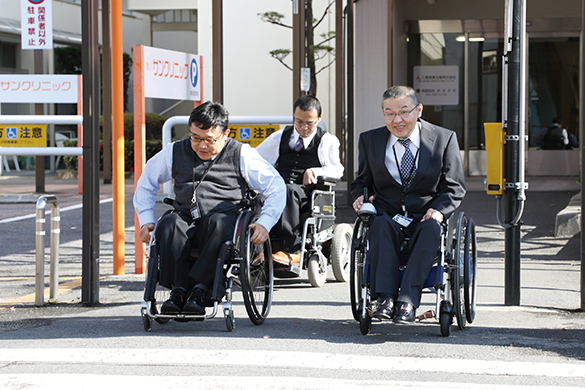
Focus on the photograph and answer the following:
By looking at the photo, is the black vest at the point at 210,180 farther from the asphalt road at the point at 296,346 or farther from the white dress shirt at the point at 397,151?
the white dress shirt at the point at 397,151

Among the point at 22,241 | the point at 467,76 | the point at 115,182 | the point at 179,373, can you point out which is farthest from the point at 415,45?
the point at 179,373

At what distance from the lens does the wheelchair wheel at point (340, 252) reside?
6.91 metres

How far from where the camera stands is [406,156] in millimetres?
5211

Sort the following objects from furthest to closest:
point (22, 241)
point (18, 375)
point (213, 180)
→ point (22, 241), point (213, 180), point (18, 375)

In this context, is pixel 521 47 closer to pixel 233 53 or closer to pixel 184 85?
pixel 184 85

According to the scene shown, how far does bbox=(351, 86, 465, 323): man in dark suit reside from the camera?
4.91m

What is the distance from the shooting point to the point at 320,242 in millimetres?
6836

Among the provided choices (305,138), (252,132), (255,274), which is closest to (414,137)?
(255,274)

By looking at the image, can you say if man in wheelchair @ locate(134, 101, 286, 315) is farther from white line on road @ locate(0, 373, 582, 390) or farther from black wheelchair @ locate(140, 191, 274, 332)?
white line on road @ locate(0, 373, 582, 390)

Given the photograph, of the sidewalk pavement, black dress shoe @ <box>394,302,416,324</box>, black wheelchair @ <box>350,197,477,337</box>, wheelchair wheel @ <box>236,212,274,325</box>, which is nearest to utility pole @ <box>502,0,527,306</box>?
the sidewalk pavement

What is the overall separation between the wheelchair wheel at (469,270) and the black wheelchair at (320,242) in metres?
1.61

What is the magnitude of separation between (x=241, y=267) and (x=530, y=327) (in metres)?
1.72

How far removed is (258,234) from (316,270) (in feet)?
5.59

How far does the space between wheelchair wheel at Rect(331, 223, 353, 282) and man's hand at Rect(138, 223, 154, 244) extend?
2042 mm
